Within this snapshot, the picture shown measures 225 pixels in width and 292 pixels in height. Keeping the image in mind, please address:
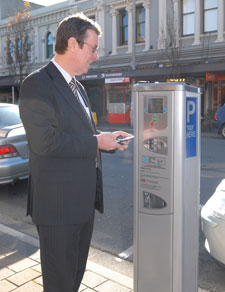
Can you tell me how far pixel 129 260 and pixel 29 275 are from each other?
1106 millimetres

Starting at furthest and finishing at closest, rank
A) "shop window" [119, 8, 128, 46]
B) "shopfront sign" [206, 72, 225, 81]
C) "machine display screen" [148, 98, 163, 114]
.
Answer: "shop window" [119, 8, 128, 46] < "shopfront sign" [206, 72, 225, 81] < "machine display screen" [148, 98, 163, 114]

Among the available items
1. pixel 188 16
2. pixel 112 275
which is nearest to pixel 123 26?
pixel 188 16

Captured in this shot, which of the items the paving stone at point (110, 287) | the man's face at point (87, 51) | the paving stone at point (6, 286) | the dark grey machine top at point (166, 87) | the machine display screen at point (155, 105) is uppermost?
the man's face at point (87, 51)

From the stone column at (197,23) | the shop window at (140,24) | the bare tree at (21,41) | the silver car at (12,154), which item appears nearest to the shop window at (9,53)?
the bare tree at (21,41)

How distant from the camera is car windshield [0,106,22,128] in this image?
20.6 ft

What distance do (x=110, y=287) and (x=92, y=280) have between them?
20 cm

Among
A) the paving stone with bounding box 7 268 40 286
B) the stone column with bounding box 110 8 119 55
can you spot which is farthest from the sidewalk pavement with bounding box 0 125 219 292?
the stone column with bounding box 110 8 119 55

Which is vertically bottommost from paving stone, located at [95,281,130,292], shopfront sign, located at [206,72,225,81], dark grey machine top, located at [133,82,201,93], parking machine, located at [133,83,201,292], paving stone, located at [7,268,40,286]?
paving stone, located at [95,281,130,292]

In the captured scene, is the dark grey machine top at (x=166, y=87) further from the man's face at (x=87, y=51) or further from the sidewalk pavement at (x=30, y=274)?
the sidewalk pavement at (x=30, y=274)

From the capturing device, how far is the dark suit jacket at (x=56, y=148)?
1.97 metres

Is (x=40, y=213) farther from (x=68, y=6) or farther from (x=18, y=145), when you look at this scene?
(x=68, y=6)

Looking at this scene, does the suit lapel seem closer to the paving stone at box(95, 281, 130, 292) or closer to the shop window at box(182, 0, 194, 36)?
the paving stone at box(95, 281, 130, 292)

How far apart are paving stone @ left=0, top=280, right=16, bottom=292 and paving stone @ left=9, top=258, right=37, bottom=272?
21 centimetres

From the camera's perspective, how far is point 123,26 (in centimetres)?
2327
